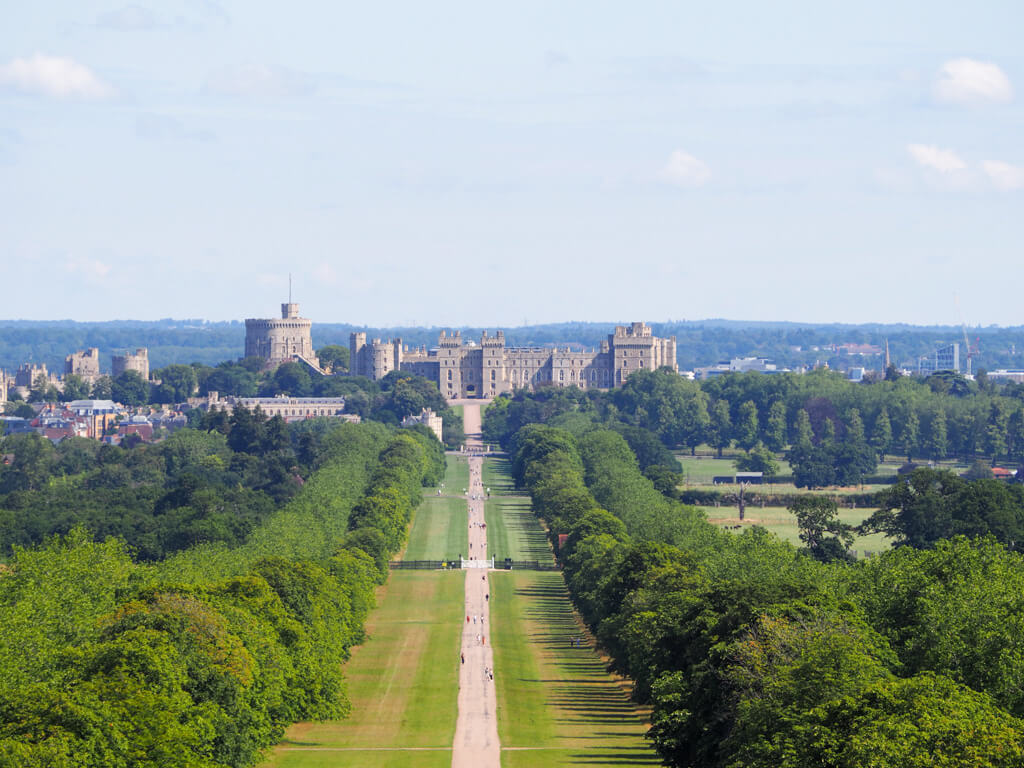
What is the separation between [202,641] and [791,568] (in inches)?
1167

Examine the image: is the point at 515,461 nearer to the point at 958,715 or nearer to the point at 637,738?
the point at 637,738

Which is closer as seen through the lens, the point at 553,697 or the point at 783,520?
the point at 553,697

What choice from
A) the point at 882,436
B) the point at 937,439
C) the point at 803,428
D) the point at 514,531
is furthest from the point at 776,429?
the point at 514,531

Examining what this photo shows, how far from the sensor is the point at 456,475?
167 meters

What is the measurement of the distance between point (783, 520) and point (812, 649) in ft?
266

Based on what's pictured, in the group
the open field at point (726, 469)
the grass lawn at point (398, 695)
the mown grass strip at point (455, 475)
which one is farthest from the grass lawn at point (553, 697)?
the open field at point (726, 469)

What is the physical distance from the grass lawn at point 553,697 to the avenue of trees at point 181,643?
6.56m

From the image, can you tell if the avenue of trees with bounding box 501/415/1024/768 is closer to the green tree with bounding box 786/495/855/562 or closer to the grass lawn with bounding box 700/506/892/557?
the green tree with bounding box 786/495/855/562

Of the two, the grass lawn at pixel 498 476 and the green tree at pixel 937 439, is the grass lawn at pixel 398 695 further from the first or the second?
the green tree at pixel 937 439

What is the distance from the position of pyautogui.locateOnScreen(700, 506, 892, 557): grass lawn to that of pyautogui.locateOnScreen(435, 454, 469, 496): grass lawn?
1063 inches

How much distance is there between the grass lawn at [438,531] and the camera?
11312 cm

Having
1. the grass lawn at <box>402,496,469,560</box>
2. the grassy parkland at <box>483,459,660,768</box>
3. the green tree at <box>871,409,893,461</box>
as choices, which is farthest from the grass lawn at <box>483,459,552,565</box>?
the green tree at <box>871,409,893,461</box>

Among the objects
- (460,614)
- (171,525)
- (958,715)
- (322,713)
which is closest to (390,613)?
(460,614)

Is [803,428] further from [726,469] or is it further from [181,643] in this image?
[181,643]
